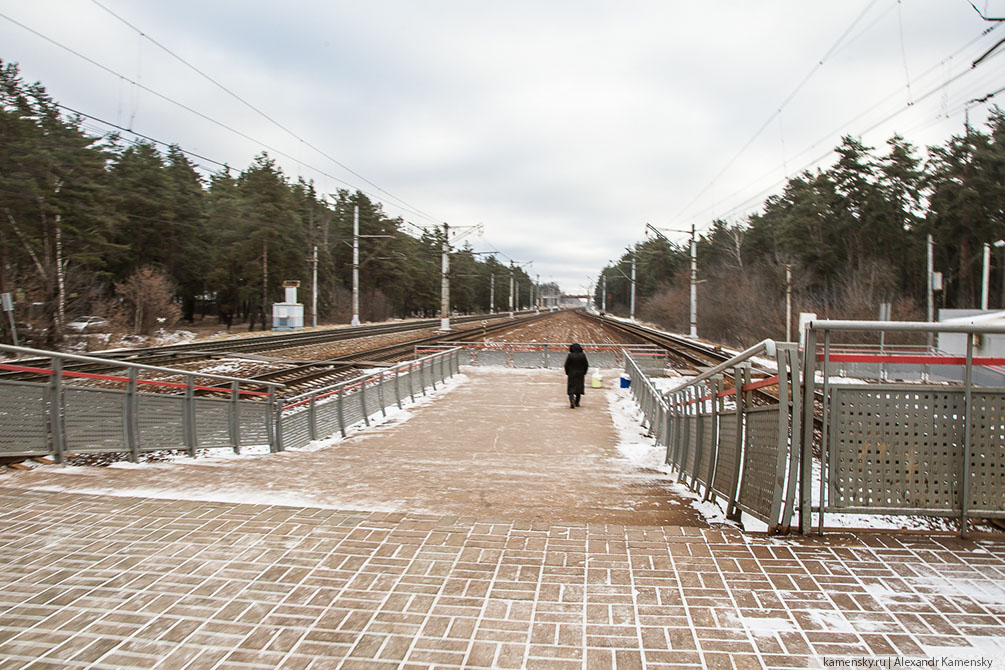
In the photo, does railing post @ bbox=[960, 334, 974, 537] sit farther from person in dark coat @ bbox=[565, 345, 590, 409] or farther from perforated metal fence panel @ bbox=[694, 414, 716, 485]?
person in dark coat @ bbox=[565, 345, 590, 409]

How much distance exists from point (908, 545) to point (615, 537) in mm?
1825

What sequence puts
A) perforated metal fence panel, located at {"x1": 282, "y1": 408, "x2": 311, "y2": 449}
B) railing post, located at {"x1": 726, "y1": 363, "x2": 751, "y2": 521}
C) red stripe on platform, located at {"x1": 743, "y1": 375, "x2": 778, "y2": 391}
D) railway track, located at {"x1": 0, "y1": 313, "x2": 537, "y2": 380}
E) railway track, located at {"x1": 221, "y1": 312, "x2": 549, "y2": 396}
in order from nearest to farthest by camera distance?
1. red stripe on platform, located at {"x1": 743, "y1": 375, "x2": 778, "y2": 391}
2. railing post, located at {"x1": 726, "y1": 363, "x2": 751, "y2": 521}
3. perforated metal fence panel, located at {"x1": 282, "y1": 408, "x2": 311, "y2": 449}
4. railway track, located at {"x1": 0, "y1": 313, "x2": 537, "y2": 380}
5. railway track, located at {"x1": 221, "y1": 312, "x2": 549, "y2": 396}

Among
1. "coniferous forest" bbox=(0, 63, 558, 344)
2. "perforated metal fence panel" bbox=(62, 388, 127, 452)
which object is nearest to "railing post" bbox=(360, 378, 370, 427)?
"perforated metal fence panel" bbox=(62, 388, 127, 452)

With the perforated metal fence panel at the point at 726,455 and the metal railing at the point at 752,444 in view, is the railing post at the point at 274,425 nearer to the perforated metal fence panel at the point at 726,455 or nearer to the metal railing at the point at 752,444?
the metal railing at the point at 752,444

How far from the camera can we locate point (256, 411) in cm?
1016

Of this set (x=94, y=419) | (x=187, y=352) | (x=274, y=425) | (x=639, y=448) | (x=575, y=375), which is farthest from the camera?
(x=187, y=352)

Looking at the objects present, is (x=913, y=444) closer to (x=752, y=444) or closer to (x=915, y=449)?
(x=915, y=449)

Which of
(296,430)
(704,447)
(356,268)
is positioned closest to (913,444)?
(704,447)

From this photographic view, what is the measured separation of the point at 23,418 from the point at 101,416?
2.93 ft

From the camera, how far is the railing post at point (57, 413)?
638cm

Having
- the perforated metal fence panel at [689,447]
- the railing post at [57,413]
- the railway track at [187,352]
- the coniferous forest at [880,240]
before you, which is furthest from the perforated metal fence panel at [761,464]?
the coniferous forest at [880,240]

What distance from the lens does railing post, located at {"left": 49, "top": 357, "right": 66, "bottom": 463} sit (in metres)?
6.38

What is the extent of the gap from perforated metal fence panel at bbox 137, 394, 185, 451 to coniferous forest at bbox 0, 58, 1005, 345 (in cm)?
2282

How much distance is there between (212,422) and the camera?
353 inches
